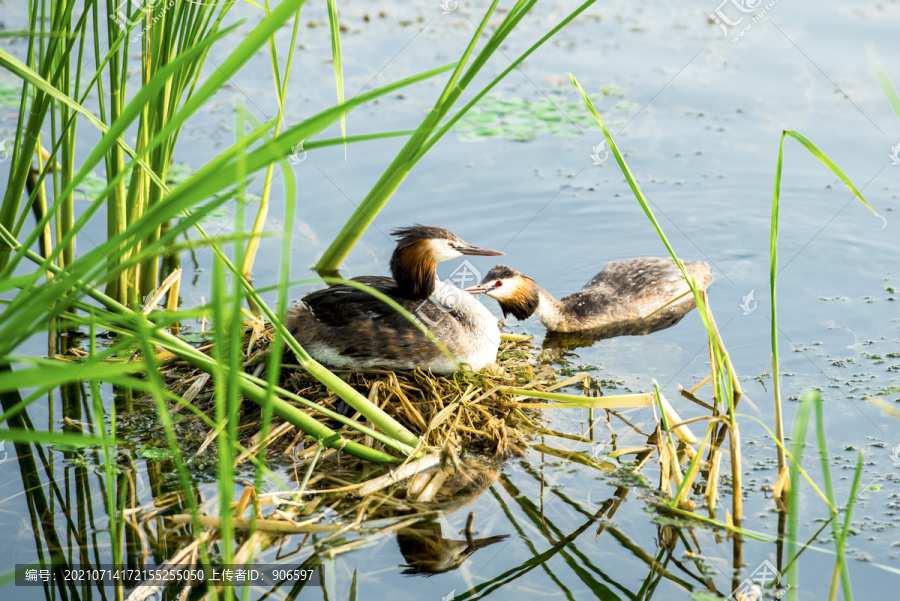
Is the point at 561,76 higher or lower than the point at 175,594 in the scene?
higher

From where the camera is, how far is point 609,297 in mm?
5629

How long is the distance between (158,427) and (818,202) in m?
5.28

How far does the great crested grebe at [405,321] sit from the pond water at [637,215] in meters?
0.65

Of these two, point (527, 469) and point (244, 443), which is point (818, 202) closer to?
point (527, 469)

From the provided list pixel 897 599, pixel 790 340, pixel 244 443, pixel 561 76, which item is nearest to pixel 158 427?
pixel 244 443

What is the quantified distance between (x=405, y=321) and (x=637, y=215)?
316 cm

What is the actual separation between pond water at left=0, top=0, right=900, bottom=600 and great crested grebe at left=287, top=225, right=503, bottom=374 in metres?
0.65

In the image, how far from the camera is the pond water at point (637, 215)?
3.23 meters

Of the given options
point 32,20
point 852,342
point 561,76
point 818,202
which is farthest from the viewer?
point 561,76

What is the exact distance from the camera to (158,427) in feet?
13.6

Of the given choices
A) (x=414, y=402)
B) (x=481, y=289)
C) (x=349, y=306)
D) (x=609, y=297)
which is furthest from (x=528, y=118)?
(x=414, y=402)

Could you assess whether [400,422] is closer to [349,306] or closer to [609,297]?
[349,306]

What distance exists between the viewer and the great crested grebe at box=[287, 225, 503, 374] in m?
4.17

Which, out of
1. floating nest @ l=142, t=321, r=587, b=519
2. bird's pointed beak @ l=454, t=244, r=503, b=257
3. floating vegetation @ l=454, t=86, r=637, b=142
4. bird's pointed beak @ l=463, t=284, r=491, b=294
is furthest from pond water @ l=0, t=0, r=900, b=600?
bird's pointed beak @ l=454, t=244, r=503, b=257
